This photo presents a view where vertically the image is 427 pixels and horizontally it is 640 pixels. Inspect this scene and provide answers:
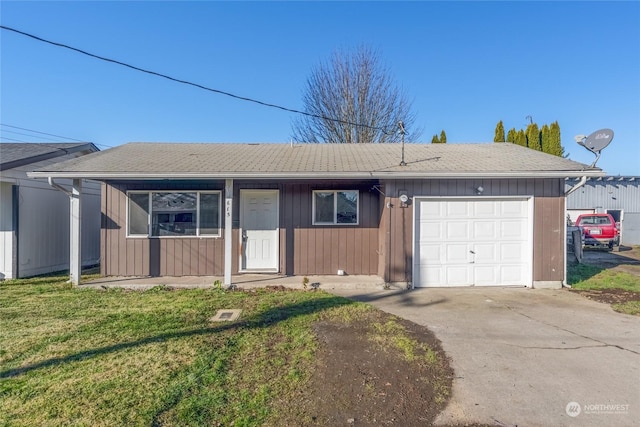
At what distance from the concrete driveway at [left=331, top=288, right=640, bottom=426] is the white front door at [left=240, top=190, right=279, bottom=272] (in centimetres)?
231

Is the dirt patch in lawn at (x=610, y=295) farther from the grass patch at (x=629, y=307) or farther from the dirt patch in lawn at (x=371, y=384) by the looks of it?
the dirt patch in lawn at (x=371, y=384)

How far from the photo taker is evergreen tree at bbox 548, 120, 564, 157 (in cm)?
1859

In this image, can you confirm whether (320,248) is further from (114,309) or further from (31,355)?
(31,355)

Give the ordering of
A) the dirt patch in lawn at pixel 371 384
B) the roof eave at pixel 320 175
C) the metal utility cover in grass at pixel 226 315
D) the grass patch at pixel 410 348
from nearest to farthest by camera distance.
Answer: the dirt patch in lawn at pixel 371 384 → the grass patch at pixel 410 348 → the metal utility cover in grass at pixel 226 315 → the roof eave at pixel 320 175

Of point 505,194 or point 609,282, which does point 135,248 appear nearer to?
point 505,194

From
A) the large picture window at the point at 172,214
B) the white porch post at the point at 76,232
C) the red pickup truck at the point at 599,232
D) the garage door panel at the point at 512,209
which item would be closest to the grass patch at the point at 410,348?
the garage door panel at the point at 512,209

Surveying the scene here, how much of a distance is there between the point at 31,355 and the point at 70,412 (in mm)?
1645

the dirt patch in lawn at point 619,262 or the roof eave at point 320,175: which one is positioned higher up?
the roof eave at point 320,175

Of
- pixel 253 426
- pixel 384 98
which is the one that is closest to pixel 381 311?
pixel 253 426

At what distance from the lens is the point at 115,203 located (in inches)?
322

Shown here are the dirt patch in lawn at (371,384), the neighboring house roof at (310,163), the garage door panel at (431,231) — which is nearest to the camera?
the dirt patch in lawn at (371,384)

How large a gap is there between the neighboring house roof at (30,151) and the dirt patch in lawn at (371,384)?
26.9ft

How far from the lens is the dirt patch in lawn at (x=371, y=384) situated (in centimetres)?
275

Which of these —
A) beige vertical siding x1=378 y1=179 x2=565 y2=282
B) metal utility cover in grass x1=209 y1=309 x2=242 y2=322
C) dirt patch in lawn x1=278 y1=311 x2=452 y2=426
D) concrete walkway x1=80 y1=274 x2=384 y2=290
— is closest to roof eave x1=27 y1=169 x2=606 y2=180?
beige vertical siding x1=378 y1=179 x2=565 y2=282
